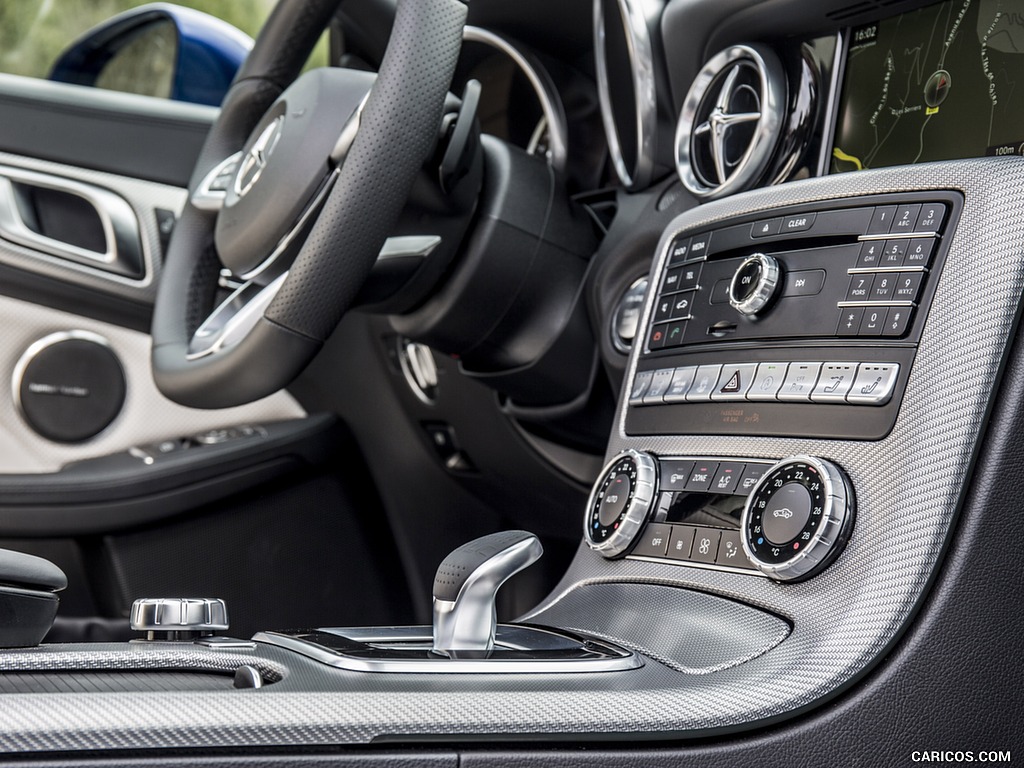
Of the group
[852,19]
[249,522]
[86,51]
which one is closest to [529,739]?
[852,19]

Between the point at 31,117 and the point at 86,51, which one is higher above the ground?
the point at 86,51

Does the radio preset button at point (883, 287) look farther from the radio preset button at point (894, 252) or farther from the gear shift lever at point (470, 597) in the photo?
the gear shift lever at point (470, 597)

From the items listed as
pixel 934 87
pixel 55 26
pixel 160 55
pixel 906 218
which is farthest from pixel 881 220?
pixel 55 26

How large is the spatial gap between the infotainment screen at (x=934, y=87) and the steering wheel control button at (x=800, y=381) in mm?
236

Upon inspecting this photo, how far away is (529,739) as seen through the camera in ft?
1.70

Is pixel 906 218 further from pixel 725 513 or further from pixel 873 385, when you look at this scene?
pixel 725 513

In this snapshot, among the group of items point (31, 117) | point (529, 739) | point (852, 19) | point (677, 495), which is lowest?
point (529, 739)

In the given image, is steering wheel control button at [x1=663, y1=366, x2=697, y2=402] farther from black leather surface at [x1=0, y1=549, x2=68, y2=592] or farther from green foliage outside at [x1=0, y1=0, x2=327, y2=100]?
green foliage outside at [x1=0, y1=0, x2=327, y2=100]

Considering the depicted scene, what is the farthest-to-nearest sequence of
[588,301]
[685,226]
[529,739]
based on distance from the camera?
[588,301], [685,226], [529,739]

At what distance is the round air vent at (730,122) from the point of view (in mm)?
1017

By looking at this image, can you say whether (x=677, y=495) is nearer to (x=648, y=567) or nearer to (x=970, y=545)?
(x=648, y=567)

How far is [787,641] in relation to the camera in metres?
0.63

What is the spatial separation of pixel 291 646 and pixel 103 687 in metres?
0.11

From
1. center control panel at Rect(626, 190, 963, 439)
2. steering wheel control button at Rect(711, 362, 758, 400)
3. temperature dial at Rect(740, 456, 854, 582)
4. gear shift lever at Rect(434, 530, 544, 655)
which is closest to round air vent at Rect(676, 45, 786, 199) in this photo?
center control panel at Rect(626, 190, 963, 439)
